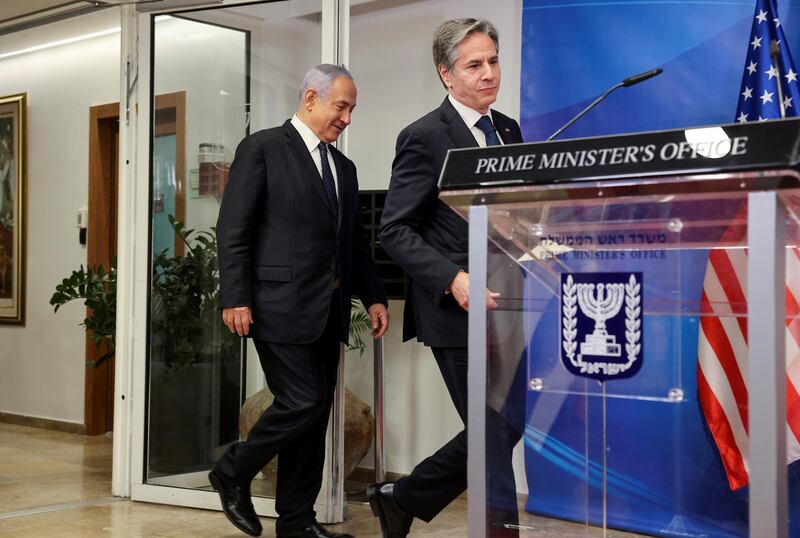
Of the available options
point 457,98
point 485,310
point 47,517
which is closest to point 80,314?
point 47,517

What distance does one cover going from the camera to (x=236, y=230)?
10.5 ft

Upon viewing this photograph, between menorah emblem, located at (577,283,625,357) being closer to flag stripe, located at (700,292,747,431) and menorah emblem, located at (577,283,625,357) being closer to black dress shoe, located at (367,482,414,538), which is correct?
flag stripe, located at (700,292,747,431)

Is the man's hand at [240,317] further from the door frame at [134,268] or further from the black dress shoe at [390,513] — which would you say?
the door frame at [134,268]

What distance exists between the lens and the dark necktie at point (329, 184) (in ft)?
11.0

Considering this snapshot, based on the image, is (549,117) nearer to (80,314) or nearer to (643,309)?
(643,309)

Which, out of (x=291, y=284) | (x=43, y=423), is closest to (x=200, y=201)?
(x=291, y=284)

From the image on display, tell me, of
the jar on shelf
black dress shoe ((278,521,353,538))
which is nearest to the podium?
black dress shoe ((278,521,353,538))

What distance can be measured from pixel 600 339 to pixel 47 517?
2.76 m

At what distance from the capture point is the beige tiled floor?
11.4ft

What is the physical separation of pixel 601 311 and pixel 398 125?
9.68 feet

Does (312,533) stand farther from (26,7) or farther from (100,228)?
(100,228)

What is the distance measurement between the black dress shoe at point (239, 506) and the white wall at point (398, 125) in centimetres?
119

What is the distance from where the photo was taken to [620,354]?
1.64 m

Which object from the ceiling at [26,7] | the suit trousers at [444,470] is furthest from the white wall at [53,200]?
the suit trousers at [444,470]
